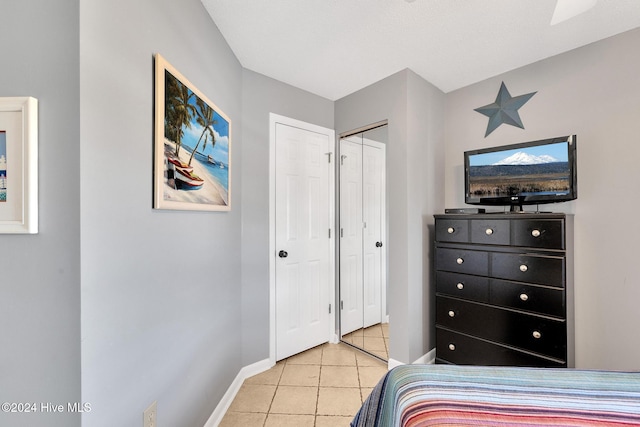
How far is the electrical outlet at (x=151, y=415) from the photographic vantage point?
42.8 inches

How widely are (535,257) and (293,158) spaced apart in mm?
1995

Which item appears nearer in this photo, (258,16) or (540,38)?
(258,16)

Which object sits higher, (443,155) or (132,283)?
(443,155)

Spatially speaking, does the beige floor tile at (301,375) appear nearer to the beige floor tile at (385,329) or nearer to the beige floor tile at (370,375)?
the beige floor tile at (370,375)

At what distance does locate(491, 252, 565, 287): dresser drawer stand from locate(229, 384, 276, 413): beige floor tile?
73.1 inches

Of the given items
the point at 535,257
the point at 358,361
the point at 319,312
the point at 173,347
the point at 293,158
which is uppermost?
the point at 293,158

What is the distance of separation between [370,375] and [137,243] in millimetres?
2024

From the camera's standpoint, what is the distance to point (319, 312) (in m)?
2.66

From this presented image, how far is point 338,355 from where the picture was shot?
251cm

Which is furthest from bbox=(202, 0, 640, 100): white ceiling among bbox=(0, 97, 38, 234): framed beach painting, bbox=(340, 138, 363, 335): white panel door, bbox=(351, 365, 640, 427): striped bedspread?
bbox=(351, 365, 640, 427): striped bedspread

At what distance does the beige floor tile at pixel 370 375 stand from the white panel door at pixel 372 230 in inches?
17.1

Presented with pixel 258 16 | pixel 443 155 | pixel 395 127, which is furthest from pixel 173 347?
pixel 443 155

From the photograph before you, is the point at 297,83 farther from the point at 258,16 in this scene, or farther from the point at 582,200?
the point at 582,200

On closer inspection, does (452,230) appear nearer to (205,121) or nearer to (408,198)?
(408,198)
